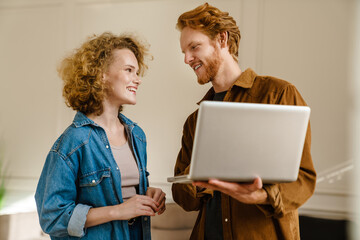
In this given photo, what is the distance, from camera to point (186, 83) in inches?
123

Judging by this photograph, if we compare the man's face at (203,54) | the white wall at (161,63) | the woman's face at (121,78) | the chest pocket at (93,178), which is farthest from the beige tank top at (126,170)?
the white wall at (161,63)

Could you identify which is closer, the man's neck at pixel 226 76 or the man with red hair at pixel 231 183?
the man with red hair at pixel 231 183

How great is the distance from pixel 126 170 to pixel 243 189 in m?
0.63

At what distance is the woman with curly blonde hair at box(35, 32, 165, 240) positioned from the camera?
56.5 inches

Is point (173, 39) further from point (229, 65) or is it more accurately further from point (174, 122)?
point (229, 65)

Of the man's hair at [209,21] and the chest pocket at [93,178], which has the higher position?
the man's hair at [209,21]

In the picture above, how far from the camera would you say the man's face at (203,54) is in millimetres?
1720

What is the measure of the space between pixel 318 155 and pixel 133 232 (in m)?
1.73

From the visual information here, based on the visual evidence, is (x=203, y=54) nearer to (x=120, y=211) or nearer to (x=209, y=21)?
(x=209, y=21)

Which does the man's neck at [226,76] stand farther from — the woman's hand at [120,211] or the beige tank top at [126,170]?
the woman's hand at [120,211]

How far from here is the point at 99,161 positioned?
151cm

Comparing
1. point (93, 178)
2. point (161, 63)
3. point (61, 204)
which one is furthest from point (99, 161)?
point (161, 63)

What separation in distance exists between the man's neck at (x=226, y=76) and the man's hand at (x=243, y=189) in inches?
24.7

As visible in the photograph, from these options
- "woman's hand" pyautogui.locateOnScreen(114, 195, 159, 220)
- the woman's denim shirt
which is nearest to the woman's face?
the woman's denim shirt
